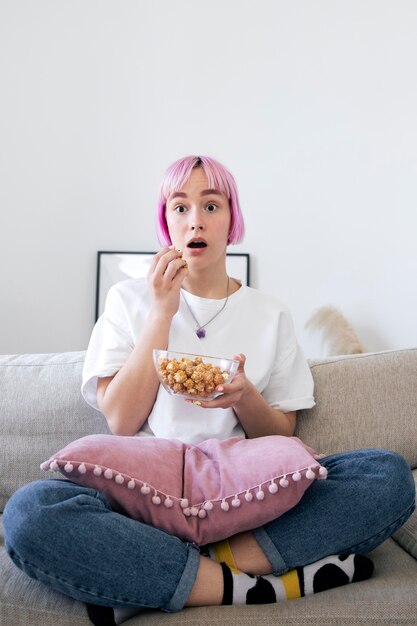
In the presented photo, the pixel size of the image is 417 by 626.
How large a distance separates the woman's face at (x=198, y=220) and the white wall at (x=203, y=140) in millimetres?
1113

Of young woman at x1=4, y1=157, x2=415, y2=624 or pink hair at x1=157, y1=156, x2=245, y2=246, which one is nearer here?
young woman at x1=4, y1=157, x2=415, y2=624

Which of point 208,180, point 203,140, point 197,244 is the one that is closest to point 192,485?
point 197,244

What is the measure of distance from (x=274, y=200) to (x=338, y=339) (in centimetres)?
56

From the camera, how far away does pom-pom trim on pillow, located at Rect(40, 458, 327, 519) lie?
3.92ft

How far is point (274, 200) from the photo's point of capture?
9.00 ft

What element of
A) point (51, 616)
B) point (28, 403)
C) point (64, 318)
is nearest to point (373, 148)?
point (64, 318)

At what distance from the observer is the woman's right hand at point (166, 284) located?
154 cm

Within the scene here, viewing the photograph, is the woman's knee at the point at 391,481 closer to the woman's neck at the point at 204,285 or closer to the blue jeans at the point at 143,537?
the blue jeans at the point at 143,537

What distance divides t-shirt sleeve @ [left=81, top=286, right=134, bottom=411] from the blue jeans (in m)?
0.35

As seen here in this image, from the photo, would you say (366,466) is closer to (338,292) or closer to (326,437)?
(326,437)

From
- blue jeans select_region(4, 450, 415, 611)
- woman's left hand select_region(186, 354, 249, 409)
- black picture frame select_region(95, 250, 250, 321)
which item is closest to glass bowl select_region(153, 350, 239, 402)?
woman's left hand select_region(186, 354, 249, 409)

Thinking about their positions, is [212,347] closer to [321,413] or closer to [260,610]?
[321,413]

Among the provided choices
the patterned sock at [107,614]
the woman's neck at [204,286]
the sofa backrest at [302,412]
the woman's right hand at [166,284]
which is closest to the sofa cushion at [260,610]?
the patterned sock at [107,614]

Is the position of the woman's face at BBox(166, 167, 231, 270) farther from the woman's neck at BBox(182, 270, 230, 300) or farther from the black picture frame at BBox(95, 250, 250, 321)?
the black picture frame at BBox(95, 250, 250, 321)
